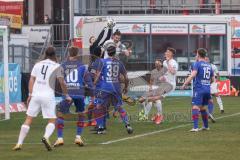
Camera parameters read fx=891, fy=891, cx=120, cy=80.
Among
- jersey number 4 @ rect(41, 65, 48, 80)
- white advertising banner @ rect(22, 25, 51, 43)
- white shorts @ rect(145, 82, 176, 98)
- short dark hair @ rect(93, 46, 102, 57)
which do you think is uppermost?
white advertising banner @ rect(22, 25, 51, 43)

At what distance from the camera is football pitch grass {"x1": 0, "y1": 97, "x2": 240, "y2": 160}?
1608 cm

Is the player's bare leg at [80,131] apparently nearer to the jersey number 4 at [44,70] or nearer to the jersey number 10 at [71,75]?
the jersey number 10 at [71,75]

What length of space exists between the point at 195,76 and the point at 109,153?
19.0ft

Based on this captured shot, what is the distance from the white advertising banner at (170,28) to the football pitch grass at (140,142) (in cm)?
2353

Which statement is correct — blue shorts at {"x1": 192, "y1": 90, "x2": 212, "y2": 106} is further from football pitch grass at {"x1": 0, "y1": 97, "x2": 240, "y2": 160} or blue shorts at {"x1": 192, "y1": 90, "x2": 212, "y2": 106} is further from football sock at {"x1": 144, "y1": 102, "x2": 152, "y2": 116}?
football sock at {"x1": 144, "y1": 102, "x2": 152, "y2": 116}

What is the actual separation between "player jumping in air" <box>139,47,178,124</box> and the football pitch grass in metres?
0.51

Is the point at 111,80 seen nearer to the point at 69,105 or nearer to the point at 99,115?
the point at 99,115

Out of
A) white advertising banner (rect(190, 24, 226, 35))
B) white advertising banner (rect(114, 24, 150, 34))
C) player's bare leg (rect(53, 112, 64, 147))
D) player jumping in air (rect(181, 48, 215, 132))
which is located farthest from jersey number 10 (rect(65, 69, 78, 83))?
white advertising banner (rect(190, 24, 226, 35))

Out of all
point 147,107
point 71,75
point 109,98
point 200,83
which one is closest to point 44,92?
point 71,75

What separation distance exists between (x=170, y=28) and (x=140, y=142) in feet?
103

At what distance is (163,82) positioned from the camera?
86.9ft

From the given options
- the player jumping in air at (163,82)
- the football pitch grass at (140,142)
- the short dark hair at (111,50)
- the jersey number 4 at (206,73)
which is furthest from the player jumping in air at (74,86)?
the player jumping in air at (163,82)

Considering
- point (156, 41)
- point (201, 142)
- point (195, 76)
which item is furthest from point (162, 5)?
point (201, 142)

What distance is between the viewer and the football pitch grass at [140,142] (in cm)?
1608
